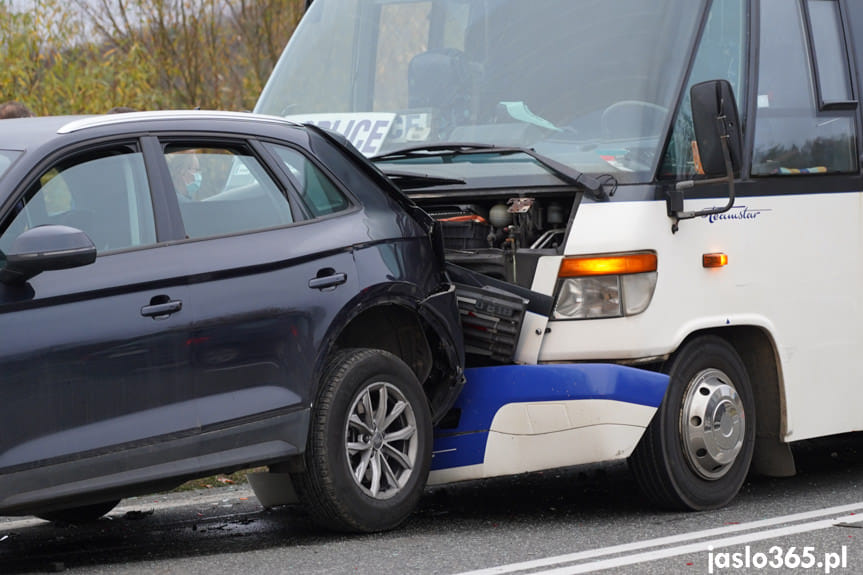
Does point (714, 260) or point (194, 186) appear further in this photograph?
point (714, 260)

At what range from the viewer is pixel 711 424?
288 inches

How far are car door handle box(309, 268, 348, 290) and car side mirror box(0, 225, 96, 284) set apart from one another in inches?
43.8

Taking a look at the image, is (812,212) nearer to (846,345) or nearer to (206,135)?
(846,345)

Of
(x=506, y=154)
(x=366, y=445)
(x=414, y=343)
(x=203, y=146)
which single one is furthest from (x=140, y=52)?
(x=366, y=445)

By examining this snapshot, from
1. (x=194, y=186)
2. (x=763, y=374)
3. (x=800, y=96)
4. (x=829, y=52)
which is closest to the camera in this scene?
(x=194, y=186)

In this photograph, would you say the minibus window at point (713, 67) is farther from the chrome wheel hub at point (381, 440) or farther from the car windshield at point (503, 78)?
the chrome wheel hub at point (381, 440)

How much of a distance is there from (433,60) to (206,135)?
189 cm

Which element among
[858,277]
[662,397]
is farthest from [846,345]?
[662,397]

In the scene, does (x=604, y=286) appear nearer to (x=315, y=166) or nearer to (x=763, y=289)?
(x=763, y=289)

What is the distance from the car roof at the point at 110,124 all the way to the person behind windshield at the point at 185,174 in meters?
0.12

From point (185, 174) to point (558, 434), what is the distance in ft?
6.58

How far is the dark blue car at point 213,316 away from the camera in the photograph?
5.44 meters

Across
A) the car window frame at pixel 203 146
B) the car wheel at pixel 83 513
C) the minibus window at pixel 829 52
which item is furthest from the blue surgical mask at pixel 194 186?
the minibus window at pixel 829 52

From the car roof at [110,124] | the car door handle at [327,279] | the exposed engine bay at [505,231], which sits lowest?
the car door handle at [327,279]
